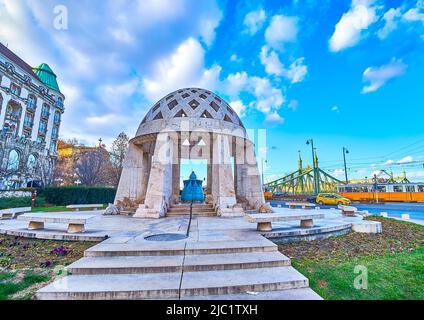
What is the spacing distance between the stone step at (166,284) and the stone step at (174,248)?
69cm

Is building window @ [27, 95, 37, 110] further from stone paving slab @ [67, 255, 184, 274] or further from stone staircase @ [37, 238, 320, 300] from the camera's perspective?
stone paving slab @ [67, 255, 184, 274]

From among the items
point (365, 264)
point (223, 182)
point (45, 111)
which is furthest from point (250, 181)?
point (45, 111)

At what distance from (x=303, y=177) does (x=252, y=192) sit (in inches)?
2553

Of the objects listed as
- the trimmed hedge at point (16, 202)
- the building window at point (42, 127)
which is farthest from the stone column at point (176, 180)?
the building window at point (42, 127)

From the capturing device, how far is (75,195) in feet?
66.5

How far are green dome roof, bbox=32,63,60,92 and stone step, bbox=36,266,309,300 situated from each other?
172 ft

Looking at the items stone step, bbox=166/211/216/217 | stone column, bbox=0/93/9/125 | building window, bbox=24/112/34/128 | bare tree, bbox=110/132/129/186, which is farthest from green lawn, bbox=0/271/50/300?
building window, bbox=24/112/34/128

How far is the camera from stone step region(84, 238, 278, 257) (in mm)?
3959

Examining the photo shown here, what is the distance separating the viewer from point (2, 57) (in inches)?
1153

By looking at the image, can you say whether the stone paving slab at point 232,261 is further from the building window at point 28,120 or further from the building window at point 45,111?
the building window at point 45,111

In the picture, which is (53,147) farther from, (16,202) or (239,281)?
(239,281)

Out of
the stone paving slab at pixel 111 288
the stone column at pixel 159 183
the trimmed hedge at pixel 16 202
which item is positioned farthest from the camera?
the trimmed hedge at pixel 16 202

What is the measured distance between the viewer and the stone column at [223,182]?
950 cm

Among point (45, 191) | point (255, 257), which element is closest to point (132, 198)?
point (255, 257)
